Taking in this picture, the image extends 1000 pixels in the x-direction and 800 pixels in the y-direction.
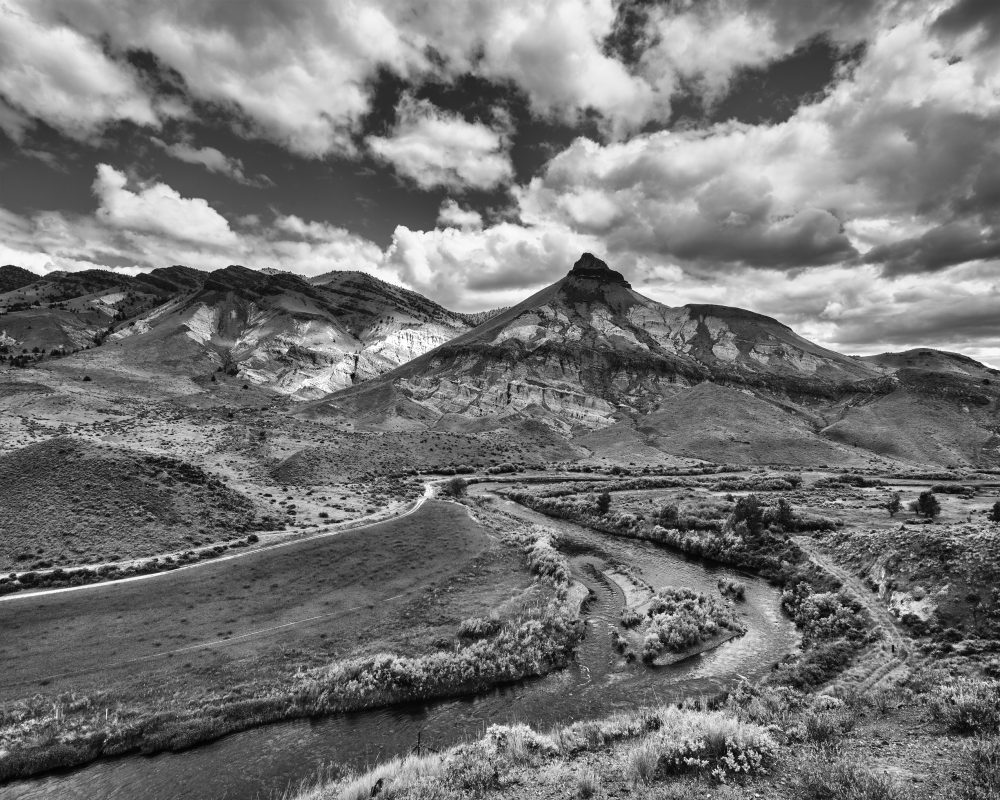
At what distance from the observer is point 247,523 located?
163 ft

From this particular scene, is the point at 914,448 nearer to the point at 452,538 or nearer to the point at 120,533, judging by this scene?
the point at 452,538

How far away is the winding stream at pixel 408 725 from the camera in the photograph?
707 inches

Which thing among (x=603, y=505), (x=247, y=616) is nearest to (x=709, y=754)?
(x=247, y=616)

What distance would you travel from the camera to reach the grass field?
81.9 feet

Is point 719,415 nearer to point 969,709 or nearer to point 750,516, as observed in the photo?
point 750,516

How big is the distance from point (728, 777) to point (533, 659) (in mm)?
15593

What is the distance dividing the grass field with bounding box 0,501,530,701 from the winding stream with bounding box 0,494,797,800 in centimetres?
470

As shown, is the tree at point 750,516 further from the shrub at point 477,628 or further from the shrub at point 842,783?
the shrub at point 842,783

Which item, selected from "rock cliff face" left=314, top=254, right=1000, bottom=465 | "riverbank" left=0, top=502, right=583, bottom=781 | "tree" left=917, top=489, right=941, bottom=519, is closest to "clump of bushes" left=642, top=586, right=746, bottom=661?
"riverbank" left=0, top=502, right=583, bottom=781

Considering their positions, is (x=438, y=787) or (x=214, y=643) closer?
(x=438, y=787)

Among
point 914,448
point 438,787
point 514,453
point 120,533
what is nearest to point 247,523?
point 120,533

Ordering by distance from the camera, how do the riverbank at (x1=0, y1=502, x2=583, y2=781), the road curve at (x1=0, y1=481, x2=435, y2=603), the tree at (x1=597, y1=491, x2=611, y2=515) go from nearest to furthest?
the riverbank at (x1=0, y1=502, x2=583, y2=781) → the road curve at (x1=0, y1=481, x2=435, y2=603) → the tree at (x1=597, y1=491, x2=611, y2=515)

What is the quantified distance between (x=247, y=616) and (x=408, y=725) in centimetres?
1590

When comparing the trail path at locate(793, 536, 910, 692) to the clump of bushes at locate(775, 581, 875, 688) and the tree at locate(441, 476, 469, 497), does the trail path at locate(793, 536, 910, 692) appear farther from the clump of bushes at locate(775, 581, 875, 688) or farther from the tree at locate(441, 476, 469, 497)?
the tree at locate(441, 476, 469, 497)
